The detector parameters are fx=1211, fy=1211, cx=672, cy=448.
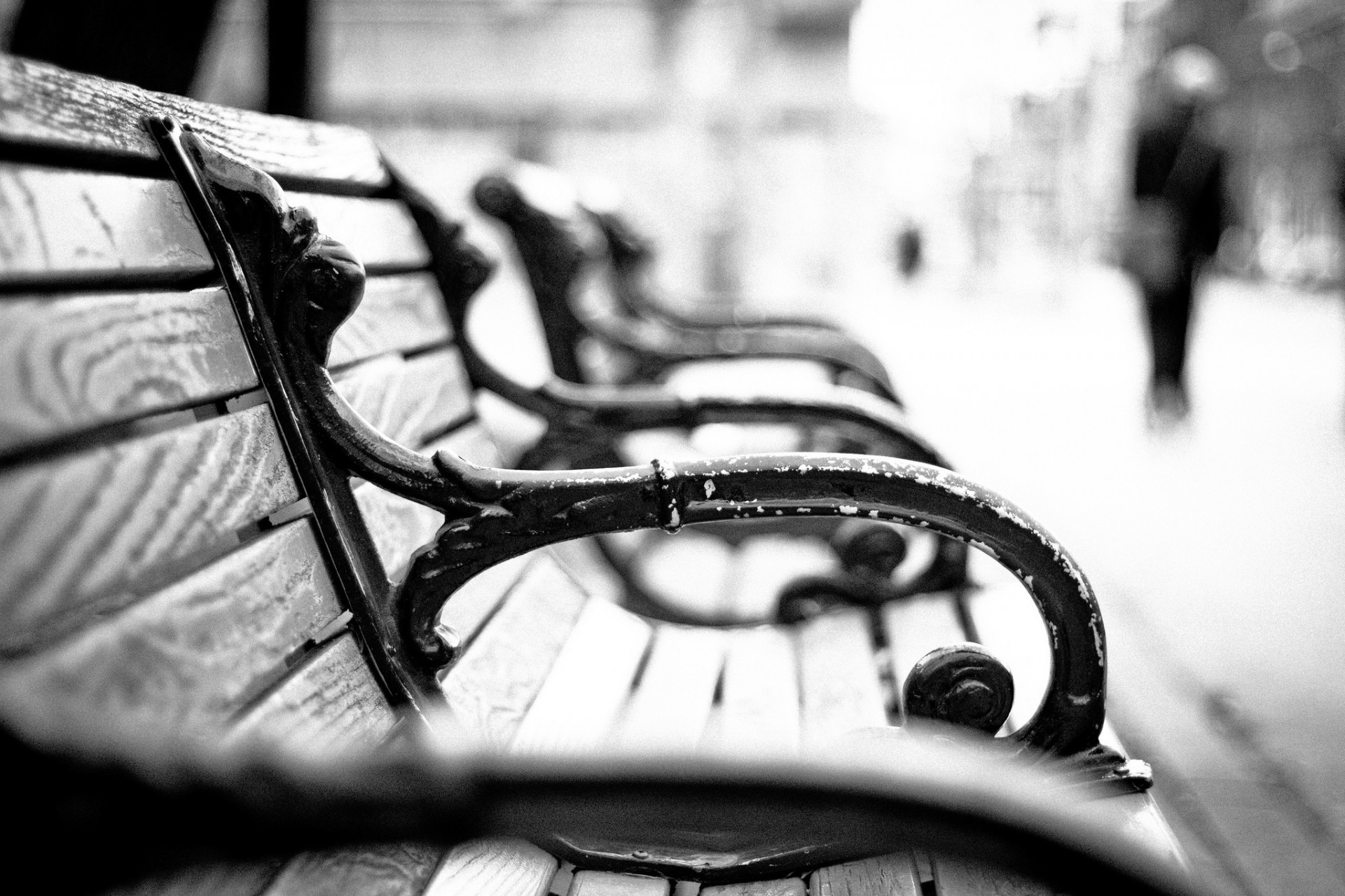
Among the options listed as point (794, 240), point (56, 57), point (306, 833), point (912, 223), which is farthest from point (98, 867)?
point (912, 223)

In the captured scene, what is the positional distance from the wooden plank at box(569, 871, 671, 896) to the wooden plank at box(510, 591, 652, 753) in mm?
137

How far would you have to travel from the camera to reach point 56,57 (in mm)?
2410

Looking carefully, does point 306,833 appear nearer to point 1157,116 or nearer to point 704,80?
point 1157,116

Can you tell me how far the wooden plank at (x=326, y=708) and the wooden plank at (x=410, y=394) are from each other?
35cm

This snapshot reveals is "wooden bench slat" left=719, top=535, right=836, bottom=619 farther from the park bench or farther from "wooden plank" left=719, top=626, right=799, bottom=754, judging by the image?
the park bench

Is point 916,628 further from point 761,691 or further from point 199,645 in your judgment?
point 199,645

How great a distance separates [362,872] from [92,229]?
0.58 meters

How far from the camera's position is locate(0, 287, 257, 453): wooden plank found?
0.83m

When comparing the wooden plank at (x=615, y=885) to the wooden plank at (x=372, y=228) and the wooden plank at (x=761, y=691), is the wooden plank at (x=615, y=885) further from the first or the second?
the wooden plank at (x=372, y=228)

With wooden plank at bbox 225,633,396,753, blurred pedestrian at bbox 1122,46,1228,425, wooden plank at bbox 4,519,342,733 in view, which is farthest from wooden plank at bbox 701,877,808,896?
blurred pedestrian at bbox 1122,46,1228,425

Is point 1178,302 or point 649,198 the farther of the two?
point 649,198

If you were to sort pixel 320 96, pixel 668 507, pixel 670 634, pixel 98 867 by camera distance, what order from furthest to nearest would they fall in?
pixel 320 96 → pixel 670 634 → pixel 668 507 → pixel 98 867

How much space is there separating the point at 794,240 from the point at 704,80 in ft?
17.6

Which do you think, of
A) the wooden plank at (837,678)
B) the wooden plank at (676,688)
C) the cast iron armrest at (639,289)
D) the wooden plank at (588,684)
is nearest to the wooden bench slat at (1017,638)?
the wooden plank at (837,678)
